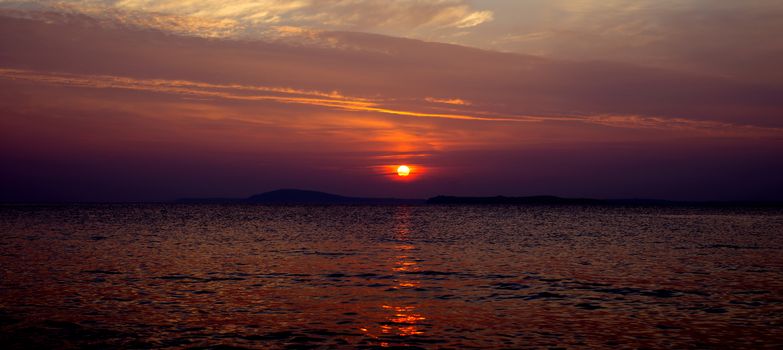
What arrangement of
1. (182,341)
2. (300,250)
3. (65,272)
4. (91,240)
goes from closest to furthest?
1. (182,341)
2. (65,272)
3. (300,250)
4. (91,240)

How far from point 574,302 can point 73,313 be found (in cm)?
2098

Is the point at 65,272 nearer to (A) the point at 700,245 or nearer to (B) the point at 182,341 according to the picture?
(B) the point at 182,341

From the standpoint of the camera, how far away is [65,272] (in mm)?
40344

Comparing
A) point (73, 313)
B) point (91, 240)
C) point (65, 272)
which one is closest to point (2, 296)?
point (73, 313)

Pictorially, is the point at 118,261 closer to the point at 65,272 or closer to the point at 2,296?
the point at 65,272

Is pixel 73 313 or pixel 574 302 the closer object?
pixel 73 313

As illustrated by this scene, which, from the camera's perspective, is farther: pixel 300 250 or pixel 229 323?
pixel 300 250

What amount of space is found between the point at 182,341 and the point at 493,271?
946 inches

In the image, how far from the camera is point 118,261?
47.5 m

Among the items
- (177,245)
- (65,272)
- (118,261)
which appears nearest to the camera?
(65,272)

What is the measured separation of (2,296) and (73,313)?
655 cm

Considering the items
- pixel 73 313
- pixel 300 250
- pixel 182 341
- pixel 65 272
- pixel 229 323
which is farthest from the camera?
pixel 300 250

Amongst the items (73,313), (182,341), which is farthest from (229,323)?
(73,313)

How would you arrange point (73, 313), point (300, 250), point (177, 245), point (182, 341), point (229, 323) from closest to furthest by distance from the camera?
point (182, 341) → point (229, 323) → point (73, 313) → point (300, 250) → point (177, 245)
